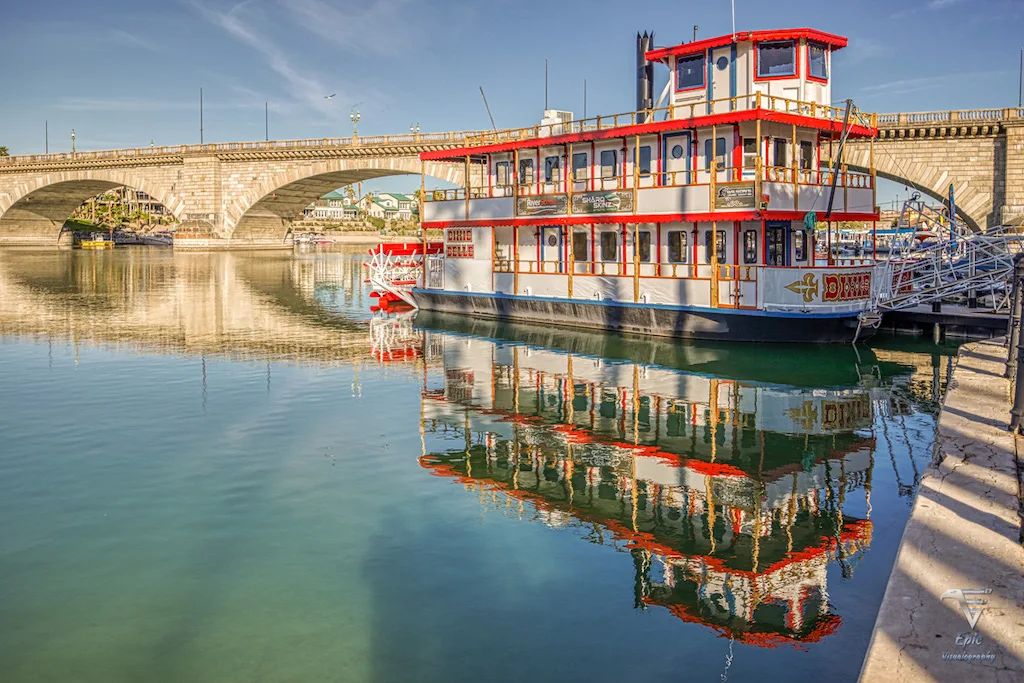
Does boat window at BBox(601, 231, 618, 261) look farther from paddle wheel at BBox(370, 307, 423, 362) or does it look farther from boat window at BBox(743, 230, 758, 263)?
paddle wheel at BBox(370, 307, 423, 362)

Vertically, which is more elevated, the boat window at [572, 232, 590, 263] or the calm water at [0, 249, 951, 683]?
the boat window at [572, 232, 590, 263]

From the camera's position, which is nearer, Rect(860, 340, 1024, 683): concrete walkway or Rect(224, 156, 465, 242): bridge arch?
Rect(860, 340, 1024, 683): concrete walkway

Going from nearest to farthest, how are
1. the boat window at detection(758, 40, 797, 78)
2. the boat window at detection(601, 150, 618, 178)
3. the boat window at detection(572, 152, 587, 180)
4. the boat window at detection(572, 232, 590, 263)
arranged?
1. the boat window at detection(758, 40, 797, 78)
2. the boat window at detection(601, 150, 618, 178)
3. the boat window at detection(572, 152, 587, 180)
4. the boat window at detection(572, 232, 590, 263)

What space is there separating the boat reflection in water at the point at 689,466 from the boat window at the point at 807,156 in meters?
6.04

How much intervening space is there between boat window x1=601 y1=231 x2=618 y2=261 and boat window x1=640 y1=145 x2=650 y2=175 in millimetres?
2236

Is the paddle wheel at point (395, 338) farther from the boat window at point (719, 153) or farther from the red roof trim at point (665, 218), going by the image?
the boat window at point (719, 153)

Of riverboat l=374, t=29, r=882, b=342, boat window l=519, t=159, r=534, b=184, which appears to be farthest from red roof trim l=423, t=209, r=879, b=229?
boat window l=519, t=159, r=534, b=184

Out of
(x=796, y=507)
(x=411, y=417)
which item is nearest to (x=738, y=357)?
(x=411, y=417)

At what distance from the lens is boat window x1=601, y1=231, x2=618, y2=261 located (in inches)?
1171

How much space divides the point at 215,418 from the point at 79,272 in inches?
1958

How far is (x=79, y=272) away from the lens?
60844mm

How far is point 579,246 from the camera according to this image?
30.9 m

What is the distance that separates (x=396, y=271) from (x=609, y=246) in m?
13.3

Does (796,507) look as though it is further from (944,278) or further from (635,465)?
(944,278)
